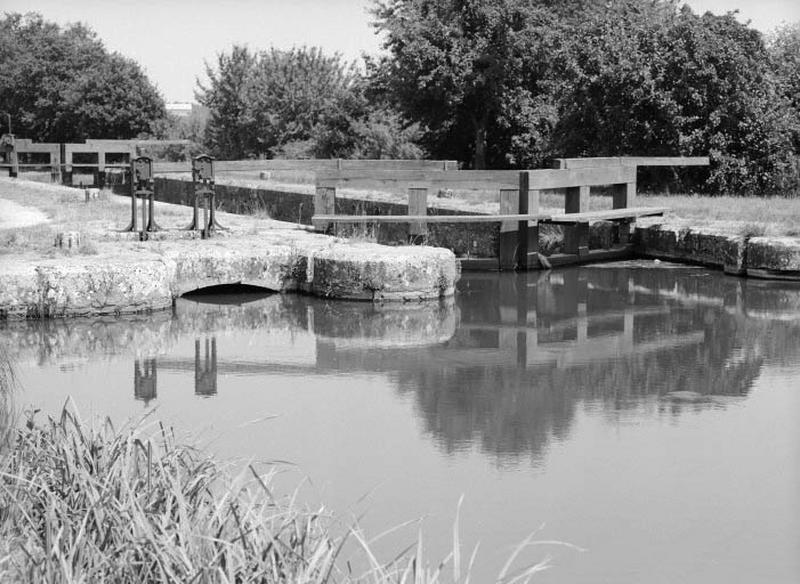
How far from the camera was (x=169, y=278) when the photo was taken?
11891 millimetres

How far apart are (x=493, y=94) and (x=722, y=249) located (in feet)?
44.9

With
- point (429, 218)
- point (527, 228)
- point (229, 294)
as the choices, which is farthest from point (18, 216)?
point (527, 228)

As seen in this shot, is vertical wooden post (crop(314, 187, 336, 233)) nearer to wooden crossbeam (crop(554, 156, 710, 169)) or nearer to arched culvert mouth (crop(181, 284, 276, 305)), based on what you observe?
arched culvert mouth (crop(181, 284, 276, 305))

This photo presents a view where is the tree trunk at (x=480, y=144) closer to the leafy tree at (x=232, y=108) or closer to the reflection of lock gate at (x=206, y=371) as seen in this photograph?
the leafy tree at (x=232, y=108)

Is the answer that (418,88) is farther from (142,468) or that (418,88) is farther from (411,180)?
(142,468)

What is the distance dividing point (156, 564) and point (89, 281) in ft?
24.5

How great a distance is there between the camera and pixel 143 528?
4.17 metres

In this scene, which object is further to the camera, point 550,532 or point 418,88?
point 418,88

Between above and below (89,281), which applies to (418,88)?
above

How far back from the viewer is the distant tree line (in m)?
21.4

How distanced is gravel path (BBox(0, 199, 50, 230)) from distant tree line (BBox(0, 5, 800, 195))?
9.92 meters

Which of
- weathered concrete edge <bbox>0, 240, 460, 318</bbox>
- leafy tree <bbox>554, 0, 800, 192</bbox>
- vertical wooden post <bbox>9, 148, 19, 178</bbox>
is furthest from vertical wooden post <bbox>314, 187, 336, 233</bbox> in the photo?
vertical wooden post <bbox>9, 148, 19, 178</bbox>

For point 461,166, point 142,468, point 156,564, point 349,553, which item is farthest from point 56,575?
point 461,166

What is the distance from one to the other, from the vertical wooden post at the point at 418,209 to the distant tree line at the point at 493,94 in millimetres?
7716
